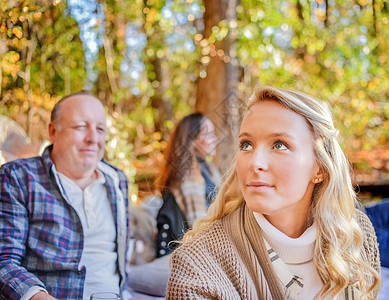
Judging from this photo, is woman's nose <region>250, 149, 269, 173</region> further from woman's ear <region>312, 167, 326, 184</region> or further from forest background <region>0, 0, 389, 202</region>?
forest background <region>0, 0, 389, 202</region>

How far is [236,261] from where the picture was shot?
124 cm

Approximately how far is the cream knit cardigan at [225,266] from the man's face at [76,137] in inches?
46.0

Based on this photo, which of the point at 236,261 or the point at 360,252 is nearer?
the point at 236,261

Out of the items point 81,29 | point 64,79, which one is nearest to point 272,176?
point 81,29

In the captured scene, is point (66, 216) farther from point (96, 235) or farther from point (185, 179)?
point (185, 179)

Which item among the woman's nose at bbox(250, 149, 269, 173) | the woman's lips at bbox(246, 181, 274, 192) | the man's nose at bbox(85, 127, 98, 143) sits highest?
the man's nose at bbox(85, 127, 98, 143)

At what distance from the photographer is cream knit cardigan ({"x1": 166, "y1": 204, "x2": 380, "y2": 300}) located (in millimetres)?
1174

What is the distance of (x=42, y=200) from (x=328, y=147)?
137 centimetres

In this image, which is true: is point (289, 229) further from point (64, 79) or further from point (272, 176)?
point (64, 79)

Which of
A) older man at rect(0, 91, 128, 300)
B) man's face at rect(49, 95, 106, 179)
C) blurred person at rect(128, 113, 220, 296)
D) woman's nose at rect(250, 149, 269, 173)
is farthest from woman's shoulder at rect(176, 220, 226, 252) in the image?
blurred person at rect(128, 113, 220, 296)

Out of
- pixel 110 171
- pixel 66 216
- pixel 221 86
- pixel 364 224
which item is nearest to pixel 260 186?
pixel 364 224

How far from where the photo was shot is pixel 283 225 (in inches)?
52.1

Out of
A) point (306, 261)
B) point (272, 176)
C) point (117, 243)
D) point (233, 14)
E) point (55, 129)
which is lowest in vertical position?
point (117, 243)

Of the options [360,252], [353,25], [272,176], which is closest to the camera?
[272,176]
